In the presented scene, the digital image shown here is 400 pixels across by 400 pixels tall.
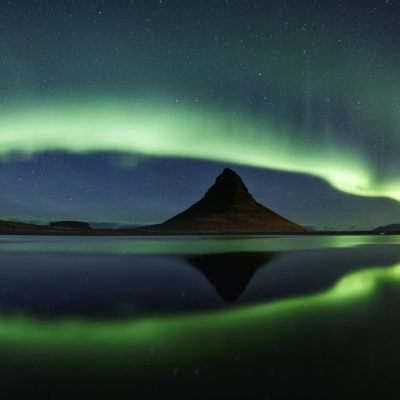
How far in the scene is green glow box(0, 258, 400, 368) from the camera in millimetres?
6940

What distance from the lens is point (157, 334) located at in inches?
324

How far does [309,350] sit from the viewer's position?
22.7ft

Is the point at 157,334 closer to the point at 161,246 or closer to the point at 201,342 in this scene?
the point at 201,342

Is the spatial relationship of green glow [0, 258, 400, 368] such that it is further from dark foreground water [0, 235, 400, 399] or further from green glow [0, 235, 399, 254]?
green glow [0, 235, 399, 254]

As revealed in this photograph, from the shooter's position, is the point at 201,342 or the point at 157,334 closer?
the point at 201,342

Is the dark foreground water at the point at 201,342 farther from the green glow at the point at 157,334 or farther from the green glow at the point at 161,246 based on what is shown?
the green glow at the point at 161,246

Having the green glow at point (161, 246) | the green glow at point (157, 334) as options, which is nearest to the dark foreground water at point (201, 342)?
the green glow at point (157, 334)

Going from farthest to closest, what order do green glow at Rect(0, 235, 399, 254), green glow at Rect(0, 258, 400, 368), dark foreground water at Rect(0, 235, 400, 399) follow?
green glow at Rect(0, 235, 399, 254), green glow at Rect(0, 258, 400, 368), dark foreground water at Rect(0, 235, 400, 399)

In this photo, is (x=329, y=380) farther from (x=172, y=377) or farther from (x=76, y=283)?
(x=76, y=283)

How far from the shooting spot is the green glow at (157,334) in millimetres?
6940

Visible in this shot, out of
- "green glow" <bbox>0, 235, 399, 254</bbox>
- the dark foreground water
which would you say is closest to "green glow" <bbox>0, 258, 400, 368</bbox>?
the dark foreground water

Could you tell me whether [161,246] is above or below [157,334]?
above

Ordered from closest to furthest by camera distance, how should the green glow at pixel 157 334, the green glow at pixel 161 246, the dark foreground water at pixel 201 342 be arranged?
the dark foreground water at pixel 201 342, the green glow at pixel 157 334, the green glow at pixel 161 246

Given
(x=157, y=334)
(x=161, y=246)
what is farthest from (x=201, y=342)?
(x=161, y=246)
